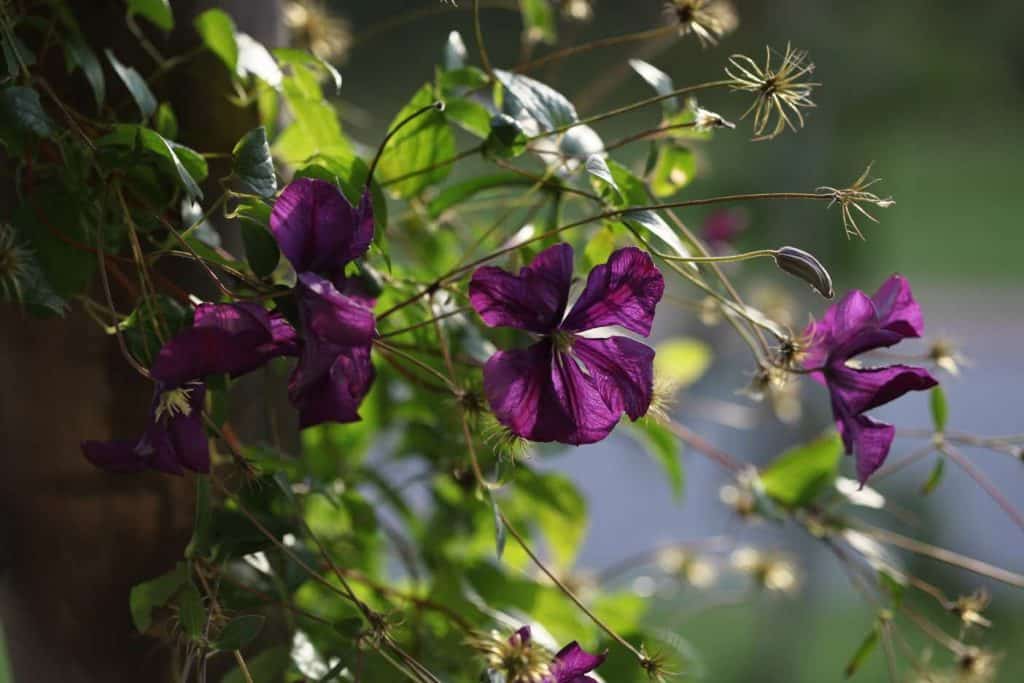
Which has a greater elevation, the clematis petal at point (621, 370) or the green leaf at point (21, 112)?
the clematis petal at point (621, 370)

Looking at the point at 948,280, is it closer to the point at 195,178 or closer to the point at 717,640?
the point at 717,640

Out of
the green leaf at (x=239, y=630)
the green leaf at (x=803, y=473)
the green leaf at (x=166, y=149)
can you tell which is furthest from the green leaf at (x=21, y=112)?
the green leaf at (x=803, y=473)

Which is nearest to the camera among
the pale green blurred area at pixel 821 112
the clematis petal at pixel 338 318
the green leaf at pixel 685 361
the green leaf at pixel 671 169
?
the clematis petal at pixel 338 318

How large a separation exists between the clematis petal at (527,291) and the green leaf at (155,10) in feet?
0.41

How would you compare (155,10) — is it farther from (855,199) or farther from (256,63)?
(855,199)

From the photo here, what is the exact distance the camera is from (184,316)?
0.27 m

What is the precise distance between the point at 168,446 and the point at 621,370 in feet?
0.33

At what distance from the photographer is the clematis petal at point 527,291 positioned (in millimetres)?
236

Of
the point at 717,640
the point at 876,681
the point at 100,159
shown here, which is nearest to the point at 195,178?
the point at 100,159

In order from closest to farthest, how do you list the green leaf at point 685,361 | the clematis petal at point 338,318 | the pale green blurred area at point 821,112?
the clematis petal at point 338,318 → the green leaf at point 685,361 → the pale green blurred area at point 821,112

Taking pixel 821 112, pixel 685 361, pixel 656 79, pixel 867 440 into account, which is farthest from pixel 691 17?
pixel 821 112

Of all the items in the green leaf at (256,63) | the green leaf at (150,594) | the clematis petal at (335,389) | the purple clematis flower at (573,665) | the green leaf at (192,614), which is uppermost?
the green leaf at (256,63)

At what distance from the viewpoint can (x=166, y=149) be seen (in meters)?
0.24

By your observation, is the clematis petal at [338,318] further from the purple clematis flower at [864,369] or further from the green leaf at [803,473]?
the green leaf at [803,473]
